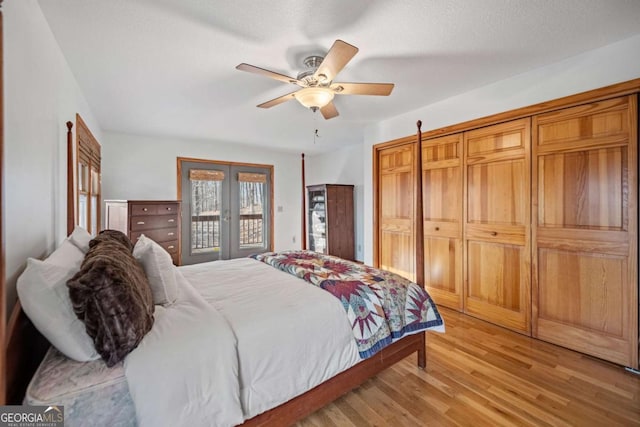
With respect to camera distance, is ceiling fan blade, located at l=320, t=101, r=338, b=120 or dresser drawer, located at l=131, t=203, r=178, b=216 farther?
dresser drawer, located at l=131, t=203, r=178, b=216

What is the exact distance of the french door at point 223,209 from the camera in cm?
496

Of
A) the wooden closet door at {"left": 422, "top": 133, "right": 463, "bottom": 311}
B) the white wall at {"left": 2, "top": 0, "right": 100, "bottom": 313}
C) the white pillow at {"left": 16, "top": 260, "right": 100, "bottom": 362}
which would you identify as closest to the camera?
the white pillow at {"left": 16, "top": 260, "right": 100, "bottom": 362}

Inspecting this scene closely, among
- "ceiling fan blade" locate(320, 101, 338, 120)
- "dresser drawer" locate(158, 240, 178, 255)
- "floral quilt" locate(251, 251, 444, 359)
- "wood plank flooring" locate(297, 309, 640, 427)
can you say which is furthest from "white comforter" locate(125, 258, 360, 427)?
"dresser drawer" locate(158, 240, 178, 255)

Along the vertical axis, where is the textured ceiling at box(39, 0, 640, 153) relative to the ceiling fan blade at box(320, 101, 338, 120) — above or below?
above

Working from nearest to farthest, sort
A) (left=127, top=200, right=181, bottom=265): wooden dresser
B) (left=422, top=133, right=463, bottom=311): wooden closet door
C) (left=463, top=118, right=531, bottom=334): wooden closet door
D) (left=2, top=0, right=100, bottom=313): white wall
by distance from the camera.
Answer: (left=2, top=0, right=100, bottom=313): white wall < (left=463, top=118, right=531, bottom=334): wooden closet door < (left=422, top=133, right=463, bottom=311): wooden closet door < (left=127, top=200, right=181, bottom=265): wooden dresser

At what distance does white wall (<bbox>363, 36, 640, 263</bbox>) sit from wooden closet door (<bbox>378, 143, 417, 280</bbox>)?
0.99 feet

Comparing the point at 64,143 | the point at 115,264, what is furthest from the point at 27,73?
the point at 115,264

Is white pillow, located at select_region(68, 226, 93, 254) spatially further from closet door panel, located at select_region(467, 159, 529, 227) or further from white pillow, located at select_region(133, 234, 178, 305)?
closet door panel, located at select_region(467, 159, 529, 227)

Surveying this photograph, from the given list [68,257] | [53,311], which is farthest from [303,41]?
[53,311]

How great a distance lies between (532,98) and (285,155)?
4420 millimetres

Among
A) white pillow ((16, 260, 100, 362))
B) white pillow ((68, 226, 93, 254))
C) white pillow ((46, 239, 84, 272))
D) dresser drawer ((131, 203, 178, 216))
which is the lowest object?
white pillow ((16, 260, 100, 362))

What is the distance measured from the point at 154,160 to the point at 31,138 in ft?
11.3

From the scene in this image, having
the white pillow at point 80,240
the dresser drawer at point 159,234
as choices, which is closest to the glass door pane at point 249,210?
the dresser drawer at point 159,234

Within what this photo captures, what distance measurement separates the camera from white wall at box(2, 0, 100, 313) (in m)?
1.18
